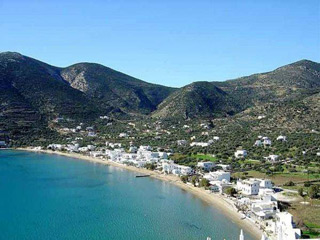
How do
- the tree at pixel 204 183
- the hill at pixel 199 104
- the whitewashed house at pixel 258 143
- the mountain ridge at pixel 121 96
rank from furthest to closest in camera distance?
the hill at pixel 199 104
the mountain ridge at pixel 121 96
the whitewashed house at pixel 258 143
the tree at pixel 204 183

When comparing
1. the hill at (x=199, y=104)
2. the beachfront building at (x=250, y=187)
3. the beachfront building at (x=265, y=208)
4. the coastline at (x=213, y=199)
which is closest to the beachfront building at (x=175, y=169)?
the coastline at (x=213, y=199)

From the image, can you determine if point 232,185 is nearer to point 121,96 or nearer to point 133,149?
point 133,149

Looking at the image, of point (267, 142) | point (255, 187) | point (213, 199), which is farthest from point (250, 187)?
point (267, 142)

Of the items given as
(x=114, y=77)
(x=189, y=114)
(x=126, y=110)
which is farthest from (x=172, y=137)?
(x=114, y=77)

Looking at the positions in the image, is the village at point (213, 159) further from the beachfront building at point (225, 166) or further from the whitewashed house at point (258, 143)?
the whitewashed house at point (258, 143)

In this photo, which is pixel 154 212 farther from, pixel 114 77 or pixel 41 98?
pixel 114 77

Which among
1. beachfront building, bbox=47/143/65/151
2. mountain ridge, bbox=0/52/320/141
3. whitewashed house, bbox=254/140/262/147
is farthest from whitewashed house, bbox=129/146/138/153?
mountain ridge, bbox=0/52/320/141
